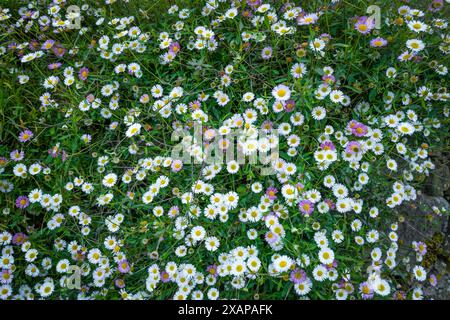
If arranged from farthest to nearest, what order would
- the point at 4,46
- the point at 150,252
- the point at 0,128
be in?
1. the point at 4,46
2. the point at 0,128
3. the point at 150,252

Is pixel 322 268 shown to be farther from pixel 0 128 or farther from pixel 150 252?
pixel 0 128

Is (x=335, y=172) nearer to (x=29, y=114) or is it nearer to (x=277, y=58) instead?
(x=277, y=58)

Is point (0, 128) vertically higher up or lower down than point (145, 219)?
higher up

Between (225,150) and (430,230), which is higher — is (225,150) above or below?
above

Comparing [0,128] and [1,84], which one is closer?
[0,128]

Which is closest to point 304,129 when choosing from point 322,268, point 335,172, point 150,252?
point 335,172
